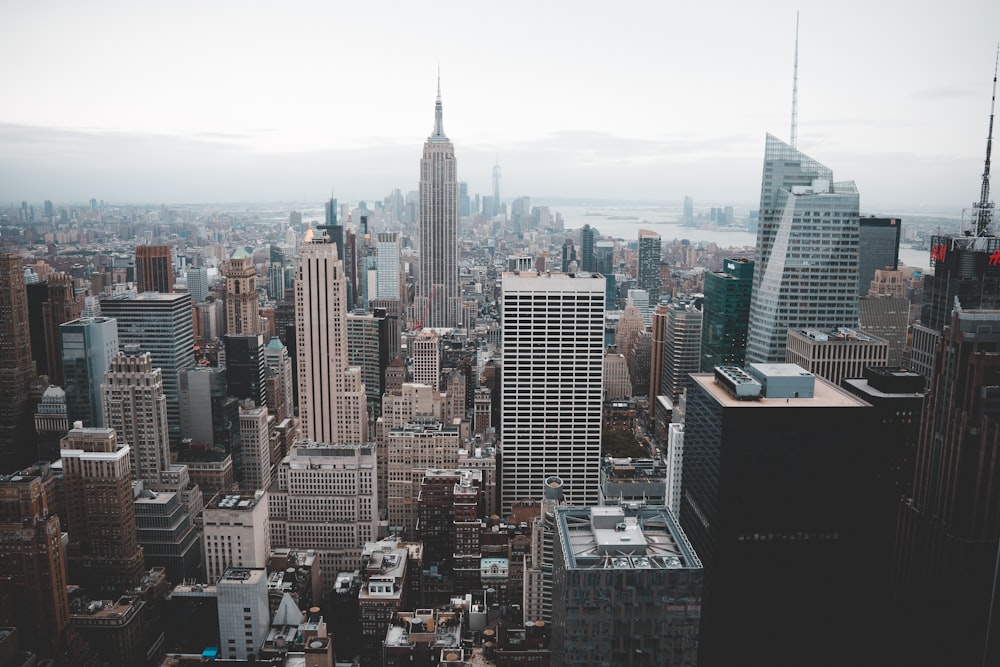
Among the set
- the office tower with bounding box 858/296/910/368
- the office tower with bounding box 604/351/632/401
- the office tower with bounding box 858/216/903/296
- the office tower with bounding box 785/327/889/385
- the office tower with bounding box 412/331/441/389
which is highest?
the office tower with bounding box 858/216/903/296

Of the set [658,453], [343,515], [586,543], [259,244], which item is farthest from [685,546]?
[259,244]

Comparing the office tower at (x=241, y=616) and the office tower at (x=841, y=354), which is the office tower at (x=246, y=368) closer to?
the office tower at (x=241, y=616)

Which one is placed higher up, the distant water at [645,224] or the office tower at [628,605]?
the distant water at [645,224]

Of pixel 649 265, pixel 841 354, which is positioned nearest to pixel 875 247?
pixel 841 354

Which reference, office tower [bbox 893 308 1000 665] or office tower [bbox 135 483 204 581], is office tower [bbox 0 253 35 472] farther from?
office tower [bbox 893 308 1000 665]

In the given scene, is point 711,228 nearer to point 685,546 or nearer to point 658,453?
point 658,453

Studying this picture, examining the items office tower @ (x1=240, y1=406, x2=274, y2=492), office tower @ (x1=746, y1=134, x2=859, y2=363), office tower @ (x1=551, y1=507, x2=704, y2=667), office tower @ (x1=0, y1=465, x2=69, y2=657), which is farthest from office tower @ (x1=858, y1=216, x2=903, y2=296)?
office tower @ (x1=0, y1=465, x2=69, y2=657)

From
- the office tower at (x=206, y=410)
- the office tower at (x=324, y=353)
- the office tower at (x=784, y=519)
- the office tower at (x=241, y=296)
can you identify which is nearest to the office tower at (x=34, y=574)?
the office tower at (x=206, y=410)
